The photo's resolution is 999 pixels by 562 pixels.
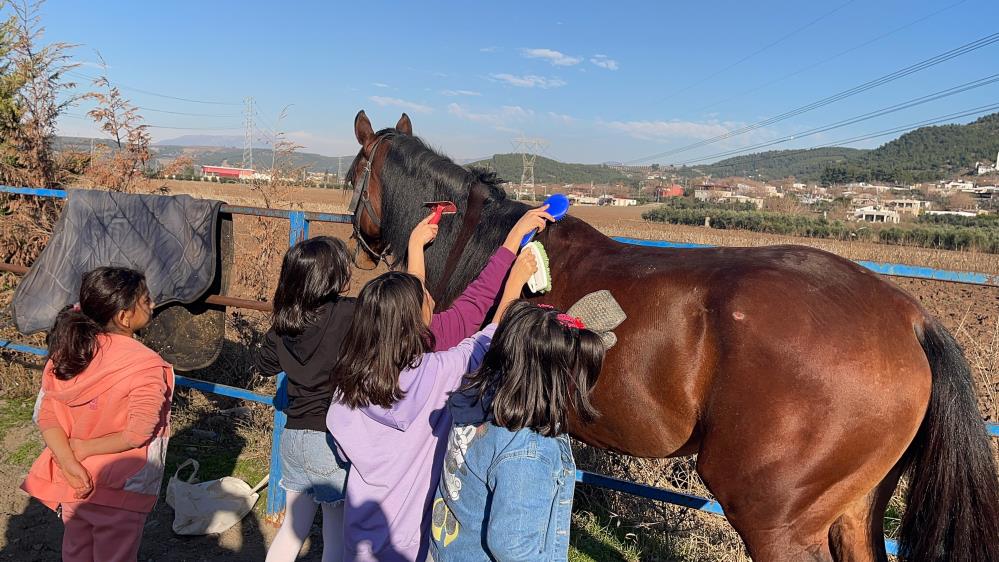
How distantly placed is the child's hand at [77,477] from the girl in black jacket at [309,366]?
0.70 meters

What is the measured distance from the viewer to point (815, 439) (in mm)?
2168

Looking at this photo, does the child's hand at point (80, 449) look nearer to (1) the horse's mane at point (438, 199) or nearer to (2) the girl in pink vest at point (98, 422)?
(2) the girl in pink vest at point (98, 422)

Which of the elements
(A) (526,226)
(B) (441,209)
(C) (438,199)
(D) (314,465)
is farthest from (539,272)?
(D) (314,465)

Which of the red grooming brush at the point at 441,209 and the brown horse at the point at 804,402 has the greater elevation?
the red grooming brush at the point at 441,209

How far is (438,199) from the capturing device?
11.7 ft

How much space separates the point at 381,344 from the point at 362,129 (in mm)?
2429

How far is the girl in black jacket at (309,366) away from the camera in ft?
7.75

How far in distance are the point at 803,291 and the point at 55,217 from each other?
21.2 ft

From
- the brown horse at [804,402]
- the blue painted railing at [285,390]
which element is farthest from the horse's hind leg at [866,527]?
the blue painted railing at [285,390]

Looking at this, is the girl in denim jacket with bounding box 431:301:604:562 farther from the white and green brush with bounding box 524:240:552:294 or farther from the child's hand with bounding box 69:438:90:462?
the child's hand with bounding box 69:438:90:462

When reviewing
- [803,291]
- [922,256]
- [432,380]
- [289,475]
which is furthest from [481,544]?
[922,256]

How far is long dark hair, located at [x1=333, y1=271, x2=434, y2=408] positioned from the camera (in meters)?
1.98

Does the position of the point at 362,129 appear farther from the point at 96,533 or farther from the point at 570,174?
the point at 570,174

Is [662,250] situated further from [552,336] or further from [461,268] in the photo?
[552,336]
